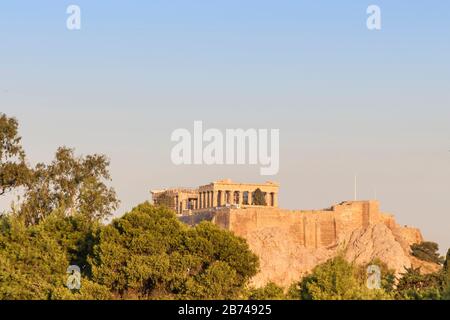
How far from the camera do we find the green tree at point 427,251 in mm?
101000

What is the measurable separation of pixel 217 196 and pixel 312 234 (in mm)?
15930

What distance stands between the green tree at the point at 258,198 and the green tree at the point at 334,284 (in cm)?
8073

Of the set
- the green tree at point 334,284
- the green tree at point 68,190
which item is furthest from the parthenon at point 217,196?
the green tree at point 334,284

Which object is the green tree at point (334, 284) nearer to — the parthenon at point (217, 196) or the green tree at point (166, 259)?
the green tree at point (166, 259)

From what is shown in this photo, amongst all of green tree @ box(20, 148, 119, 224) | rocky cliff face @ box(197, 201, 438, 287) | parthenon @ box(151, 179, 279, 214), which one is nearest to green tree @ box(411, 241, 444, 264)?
rocky cliff face @ box(197, 201, 438, 287)

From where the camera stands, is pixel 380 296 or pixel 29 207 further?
pixel 29 207

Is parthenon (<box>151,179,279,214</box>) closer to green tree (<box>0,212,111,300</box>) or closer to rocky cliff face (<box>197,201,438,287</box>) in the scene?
rocky cliff face (<box>197,201,438,287</box>)

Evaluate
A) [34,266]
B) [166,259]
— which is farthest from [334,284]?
[34,266]

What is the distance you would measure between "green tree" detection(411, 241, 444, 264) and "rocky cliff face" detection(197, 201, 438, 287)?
2.55 ft

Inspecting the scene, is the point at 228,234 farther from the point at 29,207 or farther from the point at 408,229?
the point at 408,229

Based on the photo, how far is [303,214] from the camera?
10181 centimetres
